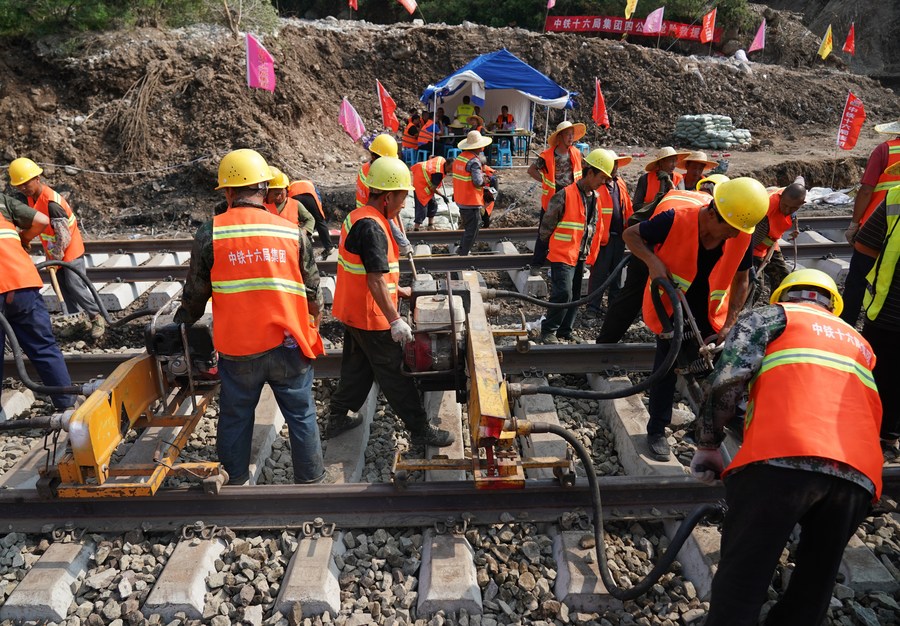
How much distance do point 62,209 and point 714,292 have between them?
596 cm

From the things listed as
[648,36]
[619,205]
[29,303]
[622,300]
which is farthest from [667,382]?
[648,36]

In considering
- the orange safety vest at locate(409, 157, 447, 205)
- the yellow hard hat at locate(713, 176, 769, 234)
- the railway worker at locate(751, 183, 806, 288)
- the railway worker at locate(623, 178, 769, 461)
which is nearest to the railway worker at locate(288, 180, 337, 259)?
the orange safety vest at locate(409, 157, 447, 205)

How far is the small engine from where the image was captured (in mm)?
3840

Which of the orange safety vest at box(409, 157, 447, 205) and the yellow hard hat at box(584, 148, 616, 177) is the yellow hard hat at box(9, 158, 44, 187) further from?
the yellow hard hat at box(584, 148, 616, 177)

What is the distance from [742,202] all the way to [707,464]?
1.53m

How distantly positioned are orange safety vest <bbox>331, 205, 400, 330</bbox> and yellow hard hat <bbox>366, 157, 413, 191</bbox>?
0.17 metres

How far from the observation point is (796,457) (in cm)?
231

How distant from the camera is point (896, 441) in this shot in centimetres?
425

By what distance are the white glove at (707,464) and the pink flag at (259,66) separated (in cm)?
1075

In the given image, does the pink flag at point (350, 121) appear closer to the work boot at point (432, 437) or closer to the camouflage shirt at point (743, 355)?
the work boot at point (432, 437)

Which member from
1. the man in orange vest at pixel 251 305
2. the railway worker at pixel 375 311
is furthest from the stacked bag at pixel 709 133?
the man in orange vest at pixel 251 305

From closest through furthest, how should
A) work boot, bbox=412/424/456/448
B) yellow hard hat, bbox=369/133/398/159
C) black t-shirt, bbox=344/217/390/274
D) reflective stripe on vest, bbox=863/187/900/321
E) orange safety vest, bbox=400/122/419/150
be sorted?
black t-shirt, bbox=344/217/390/274 → reflective stripe on vest, bbox=863/187/900/321 → work boot, bbox=412/424/456/448 → yellow hard hat, bbox=369/133/398/159 → orange safety vest, bbox=400/122/419/150

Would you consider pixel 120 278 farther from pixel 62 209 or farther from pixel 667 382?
pixel 667 382

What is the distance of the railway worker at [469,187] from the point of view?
27.0ft
